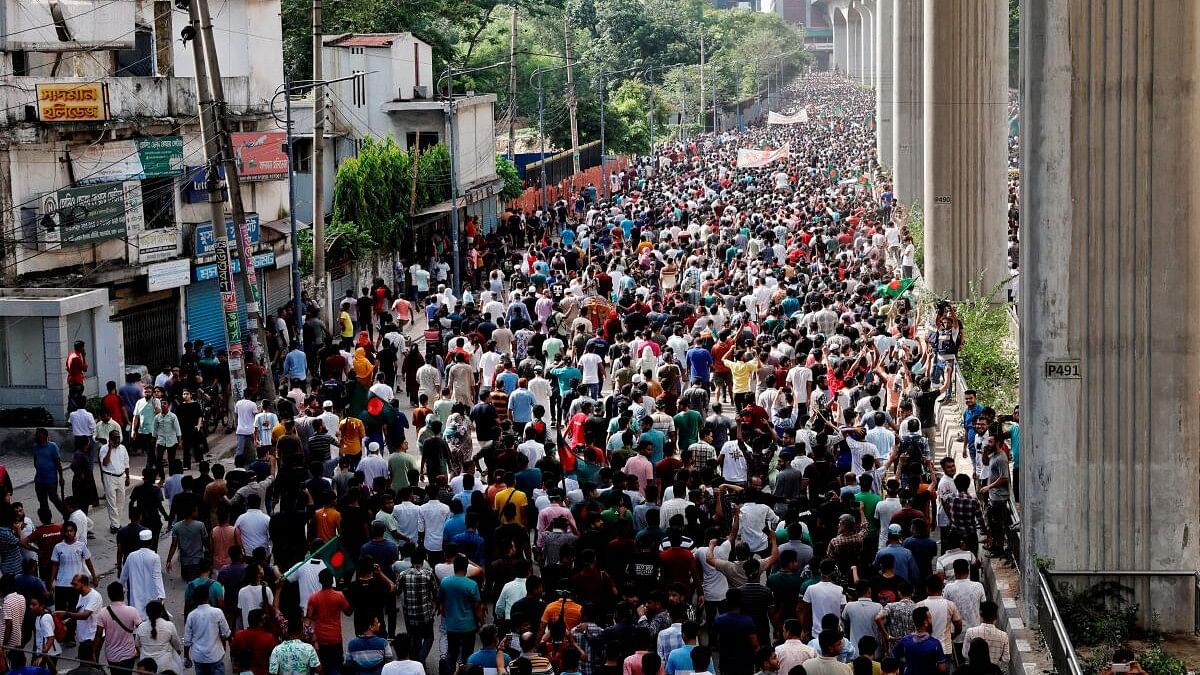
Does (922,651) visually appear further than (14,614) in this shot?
No

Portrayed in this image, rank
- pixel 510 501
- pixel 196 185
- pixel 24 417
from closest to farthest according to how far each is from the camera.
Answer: pixel 510 501 < pixel 24 417 < pixel 196 185

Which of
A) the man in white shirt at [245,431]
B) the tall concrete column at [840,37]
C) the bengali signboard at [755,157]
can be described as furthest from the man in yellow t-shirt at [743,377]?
the tall concrete column at [840,37]

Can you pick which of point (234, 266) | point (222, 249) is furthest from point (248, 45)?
point (222, 249)

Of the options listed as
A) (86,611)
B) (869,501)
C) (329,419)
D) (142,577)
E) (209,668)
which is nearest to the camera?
(209,668)

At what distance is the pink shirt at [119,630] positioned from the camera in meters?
13.0

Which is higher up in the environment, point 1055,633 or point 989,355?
point 989,355

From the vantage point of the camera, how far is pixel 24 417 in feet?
77.2

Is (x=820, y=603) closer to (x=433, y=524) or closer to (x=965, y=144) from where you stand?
(x=433, y=524)

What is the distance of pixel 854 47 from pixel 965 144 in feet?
454

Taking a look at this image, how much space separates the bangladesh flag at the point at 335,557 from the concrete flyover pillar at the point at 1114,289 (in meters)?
5.66

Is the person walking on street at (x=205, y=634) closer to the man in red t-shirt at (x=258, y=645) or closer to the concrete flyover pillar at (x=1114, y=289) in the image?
the man in red t-shirt at (x=258, y=645)

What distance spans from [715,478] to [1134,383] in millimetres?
3737

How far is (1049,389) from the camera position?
15.2m

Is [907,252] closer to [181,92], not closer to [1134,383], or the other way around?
[181,92]
